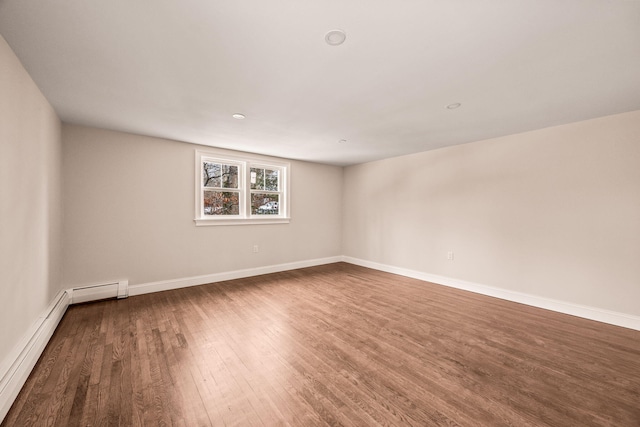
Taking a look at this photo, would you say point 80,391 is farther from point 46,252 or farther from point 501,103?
point 501,103

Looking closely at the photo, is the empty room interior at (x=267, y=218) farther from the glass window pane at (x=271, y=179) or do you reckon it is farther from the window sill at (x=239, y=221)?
the glass window pane at (x=271, y=179)

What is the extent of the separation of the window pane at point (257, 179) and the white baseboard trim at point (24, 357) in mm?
3117

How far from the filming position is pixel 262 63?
184 centimetres

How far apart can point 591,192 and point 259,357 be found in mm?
4107

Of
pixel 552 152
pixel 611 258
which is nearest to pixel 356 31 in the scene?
pixel 552 152

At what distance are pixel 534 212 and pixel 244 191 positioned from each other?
453 centimetres

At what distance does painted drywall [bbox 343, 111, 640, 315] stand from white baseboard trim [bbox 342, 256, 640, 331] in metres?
0.06

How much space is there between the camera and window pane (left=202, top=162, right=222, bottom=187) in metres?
4.27

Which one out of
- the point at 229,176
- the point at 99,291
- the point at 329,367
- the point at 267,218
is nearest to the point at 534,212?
the point at 329,367

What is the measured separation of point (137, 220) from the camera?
3.60 meters

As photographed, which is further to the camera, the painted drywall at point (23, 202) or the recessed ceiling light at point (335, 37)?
the painted drywall at point (23, 202)

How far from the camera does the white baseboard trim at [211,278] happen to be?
3.63 m

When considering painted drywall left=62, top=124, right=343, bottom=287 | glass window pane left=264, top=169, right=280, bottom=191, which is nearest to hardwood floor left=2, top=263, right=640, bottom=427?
painted drywall left=62, top=124, right=343, bottom=287

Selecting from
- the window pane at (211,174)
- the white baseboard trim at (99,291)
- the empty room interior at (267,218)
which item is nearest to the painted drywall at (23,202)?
the empty room interior at (267,218)
